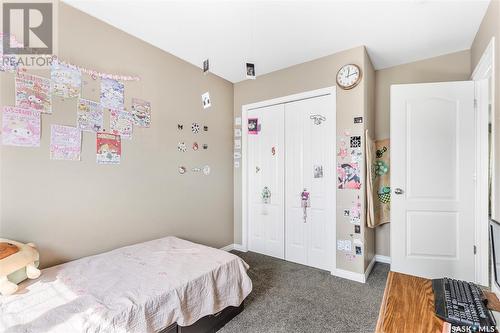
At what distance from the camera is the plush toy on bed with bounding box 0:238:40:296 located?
1397 millimetres

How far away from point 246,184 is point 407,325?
2712 millimetres

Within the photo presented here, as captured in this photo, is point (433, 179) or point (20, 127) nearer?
point (20, 127)

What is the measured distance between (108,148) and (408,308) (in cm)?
243

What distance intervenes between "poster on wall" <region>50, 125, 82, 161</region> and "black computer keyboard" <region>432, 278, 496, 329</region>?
8.33 ft

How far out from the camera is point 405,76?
10.00ft

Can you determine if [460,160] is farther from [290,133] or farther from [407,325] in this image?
[407,325]

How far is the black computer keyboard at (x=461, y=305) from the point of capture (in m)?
0.92

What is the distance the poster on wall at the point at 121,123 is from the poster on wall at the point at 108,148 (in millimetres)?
58

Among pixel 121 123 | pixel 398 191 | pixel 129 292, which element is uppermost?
pixel 121 123

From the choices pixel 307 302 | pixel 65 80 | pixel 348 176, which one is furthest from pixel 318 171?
pixel 65 80

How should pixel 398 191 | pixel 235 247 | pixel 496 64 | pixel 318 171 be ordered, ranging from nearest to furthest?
pixel 496 64, pixel 398 191, pixel 318 171, pixel 235 247

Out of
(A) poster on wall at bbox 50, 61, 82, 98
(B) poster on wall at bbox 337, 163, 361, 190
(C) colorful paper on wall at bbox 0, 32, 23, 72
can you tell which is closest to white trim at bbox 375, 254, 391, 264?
(B) poster on wall at bbox 337, 163, 361, 190

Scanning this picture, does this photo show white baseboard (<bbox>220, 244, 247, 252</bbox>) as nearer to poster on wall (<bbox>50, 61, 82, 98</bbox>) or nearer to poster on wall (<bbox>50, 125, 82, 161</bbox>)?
poster on wall (<bbox>50, 125, 82, 161</bbox>)

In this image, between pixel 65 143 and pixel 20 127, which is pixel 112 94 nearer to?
pixel 65 143
